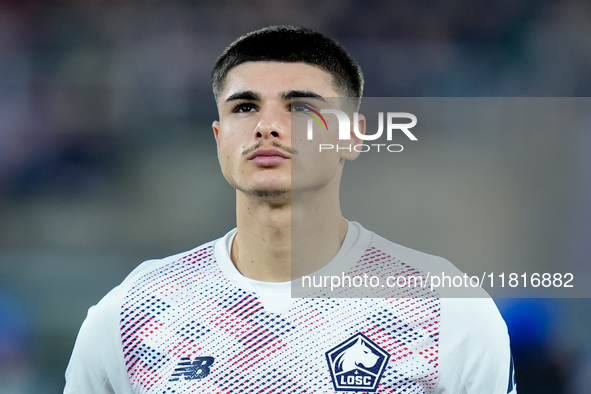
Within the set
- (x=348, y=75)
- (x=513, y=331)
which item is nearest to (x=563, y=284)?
(x=513, y=331)

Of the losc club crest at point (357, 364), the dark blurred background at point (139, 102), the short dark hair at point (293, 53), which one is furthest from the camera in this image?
the dark blurred background at point (139, 102)

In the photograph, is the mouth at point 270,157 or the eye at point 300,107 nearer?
the mouth at point 270,157

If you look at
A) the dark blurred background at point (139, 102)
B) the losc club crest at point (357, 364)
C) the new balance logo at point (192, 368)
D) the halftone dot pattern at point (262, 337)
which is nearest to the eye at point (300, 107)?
the halftone dot pattern at point (262, 337)

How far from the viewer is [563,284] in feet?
15.2

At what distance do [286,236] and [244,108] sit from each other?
528 mm

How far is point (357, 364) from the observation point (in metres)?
2.34

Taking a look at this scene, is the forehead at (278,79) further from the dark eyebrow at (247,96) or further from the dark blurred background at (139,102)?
the dark blurred background at (139,102)

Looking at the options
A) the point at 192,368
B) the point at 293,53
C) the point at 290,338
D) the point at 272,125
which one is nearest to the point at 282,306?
the point at 290,338

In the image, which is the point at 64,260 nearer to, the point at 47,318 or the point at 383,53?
the point at 47,318

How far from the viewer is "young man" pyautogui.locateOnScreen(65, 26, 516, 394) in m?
2.36

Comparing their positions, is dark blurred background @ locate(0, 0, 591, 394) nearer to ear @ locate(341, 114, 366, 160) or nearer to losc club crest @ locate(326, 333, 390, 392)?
ear @ locate(341, 114, 366, 160)

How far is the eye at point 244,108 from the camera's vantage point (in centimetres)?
252

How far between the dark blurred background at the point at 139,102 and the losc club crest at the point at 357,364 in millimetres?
2391

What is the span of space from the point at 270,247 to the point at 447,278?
0.71 metres
